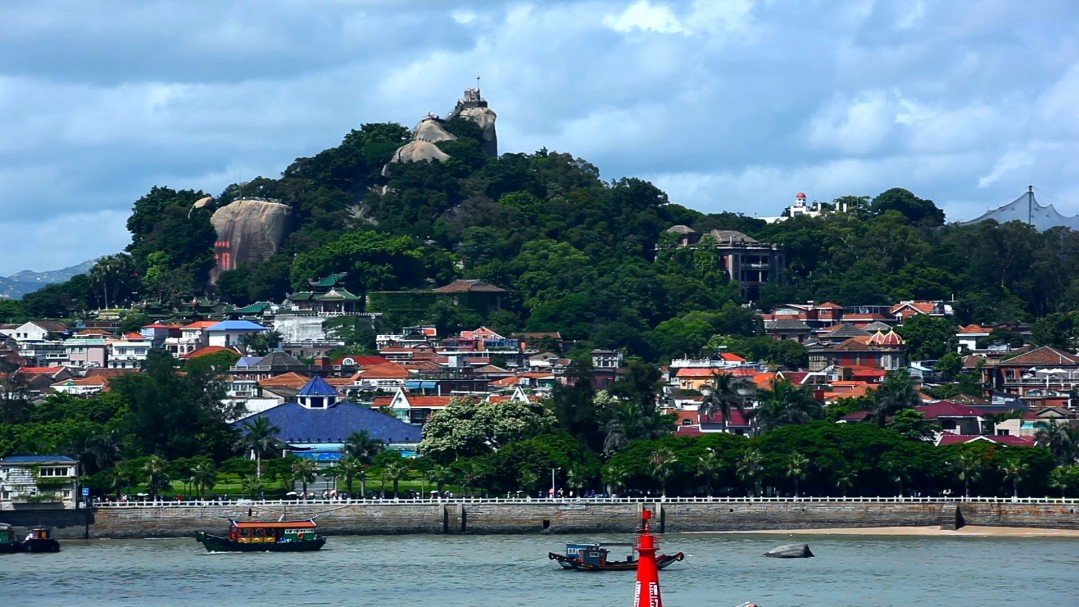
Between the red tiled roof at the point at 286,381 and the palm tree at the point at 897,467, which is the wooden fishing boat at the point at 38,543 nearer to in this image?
the palm tree at the point at 897,467

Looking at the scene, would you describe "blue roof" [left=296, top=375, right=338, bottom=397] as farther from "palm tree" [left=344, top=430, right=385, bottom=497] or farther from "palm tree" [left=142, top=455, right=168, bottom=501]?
Result: "palm tree" [left=142, top=455, right=168, bottom=501]

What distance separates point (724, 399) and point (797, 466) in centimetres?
1607

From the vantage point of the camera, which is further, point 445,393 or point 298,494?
point 445,393

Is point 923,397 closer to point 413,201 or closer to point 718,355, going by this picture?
point 718,355

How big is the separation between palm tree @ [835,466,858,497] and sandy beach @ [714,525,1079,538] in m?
2.82

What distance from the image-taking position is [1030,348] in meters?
126

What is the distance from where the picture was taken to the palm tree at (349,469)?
7875cm

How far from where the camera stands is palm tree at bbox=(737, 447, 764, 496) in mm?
78000

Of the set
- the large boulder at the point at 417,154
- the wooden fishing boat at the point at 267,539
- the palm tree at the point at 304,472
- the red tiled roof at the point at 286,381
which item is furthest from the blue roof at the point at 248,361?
the wooden fishing boat at the point at 267,539

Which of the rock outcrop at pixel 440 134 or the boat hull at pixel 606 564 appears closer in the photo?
the boat hull at pixel 606 564

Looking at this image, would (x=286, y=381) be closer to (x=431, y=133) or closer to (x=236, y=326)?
(x=236, y=326)

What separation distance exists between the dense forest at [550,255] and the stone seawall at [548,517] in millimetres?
55242

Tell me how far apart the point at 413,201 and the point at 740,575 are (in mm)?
91149

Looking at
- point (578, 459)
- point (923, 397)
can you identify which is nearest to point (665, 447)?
point (578, 459)
